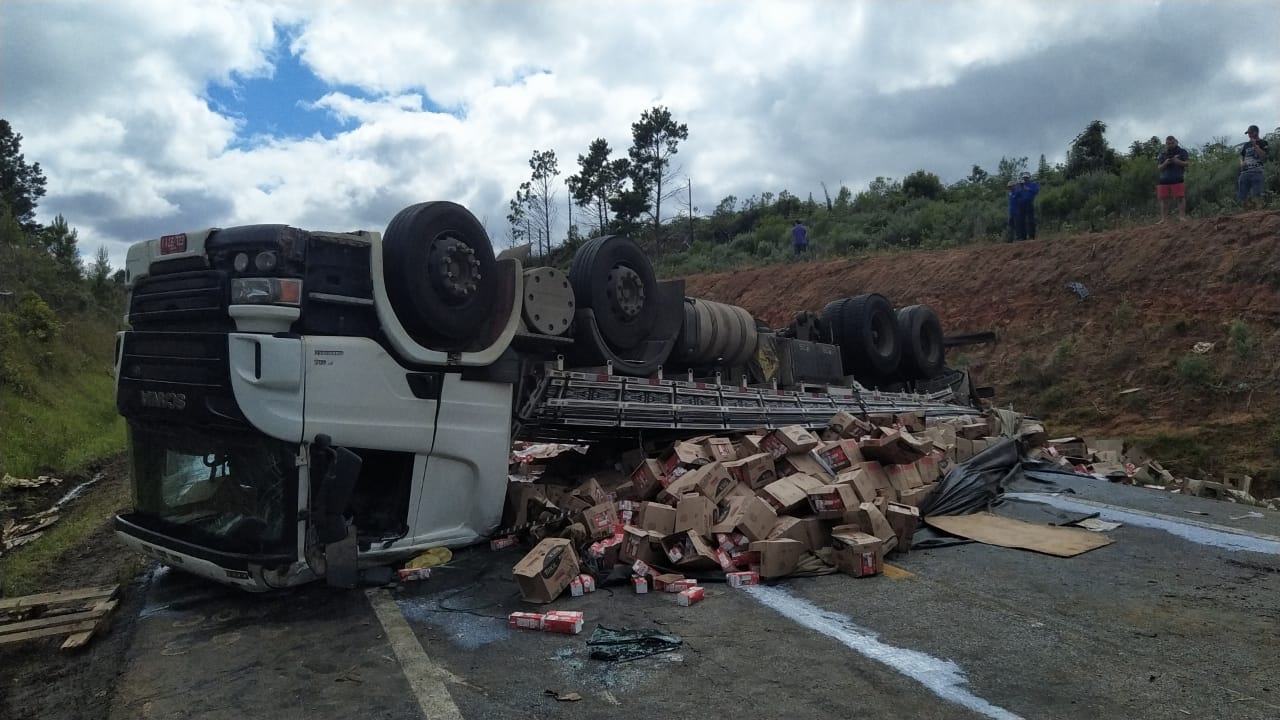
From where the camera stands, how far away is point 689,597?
16.1 feet

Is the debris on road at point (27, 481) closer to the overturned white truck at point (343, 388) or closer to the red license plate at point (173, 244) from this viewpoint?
the overturned white truck at point (343, 388)

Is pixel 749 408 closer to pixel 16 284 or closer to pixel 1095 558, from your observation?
pixel 1095 558

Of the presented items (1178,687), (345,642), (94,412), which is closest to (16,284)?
(94,412)

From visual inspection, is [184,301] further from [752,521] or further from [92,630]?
[752,521]

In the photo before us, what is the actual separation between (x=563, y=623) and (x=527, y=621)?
229 mm

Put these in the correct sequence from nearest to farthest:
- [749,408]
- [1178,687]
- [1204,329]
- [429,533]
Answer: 1. [1178,687]
2. [429,533]
3. [749,408]
4. [1204,329]

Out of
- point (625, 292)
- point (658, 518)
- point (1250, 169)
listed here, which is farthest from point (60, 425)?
point (1250, 169)

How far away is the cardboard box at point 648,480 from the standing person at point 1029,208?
613 inches

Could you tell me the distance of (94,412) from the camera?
1548 centimetres

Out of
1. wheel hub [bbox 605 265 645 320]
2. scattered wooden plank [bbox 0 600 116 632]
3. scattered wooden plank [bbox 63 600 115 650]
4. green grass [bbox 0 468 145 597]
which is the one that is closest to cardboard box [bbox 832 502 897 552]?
wheel hub [bbox 605 265 645 320]

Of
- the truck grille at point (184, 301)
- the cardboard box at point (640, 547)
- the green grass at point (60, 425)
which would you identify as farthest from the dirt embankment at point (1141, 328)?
the green grass at point (60, 425)

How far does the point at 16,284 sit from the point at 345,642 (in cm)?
1795

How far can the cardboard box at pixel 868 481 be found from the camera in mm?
6262

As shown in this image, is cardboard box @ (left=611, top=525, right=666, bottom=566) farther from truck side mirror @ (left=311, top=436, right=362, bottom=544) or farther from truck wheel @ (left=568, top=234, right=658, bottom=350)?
truck wheel @ (left=568, top=234, right=658, bottom=350)
